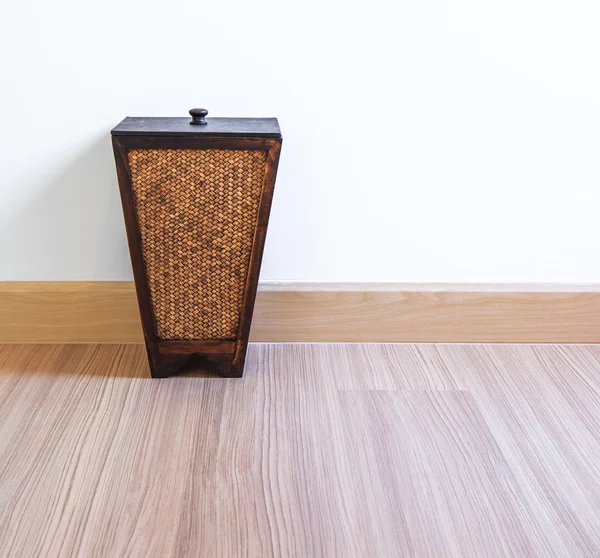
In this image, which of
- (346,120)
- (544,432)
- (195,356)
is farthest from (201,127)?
(544,432)

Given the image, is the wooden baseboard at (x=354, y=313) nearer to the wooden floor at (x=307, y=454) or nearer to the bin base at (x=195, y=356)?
the wooden floor at (x=307, y=454)

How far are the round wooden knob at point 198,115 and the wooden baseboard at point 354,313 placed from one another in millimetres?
356

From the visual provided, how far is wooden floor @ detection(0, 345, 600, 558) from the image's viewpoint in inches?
33.0

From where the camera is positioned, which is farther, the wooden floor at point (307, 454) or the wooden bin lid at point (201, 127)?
the wooden bin lid at point (201, 127)

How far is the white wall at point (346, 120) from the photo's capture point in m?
1.14

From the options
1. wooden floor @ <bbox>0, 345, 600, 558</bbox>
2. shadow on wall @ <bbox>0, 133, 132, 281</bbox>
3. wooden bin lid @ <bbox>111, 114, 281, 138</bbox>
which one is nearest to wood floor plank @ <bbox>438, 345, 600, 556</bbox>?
wooden floor @ <bbox>0, 345, 600, 558</bbox>

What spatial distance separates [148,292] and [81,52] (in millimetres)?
427

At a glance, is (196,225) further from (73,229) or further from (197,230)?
(73,229)

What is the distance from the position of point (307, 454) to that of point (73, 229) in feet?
2.03

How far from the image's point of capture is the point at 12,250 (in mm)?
1256

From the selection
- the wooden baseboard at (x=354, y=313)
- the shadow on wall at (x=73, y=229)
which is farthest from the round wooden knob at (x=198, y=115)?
the wooden baseboard at (x=354, y=313)

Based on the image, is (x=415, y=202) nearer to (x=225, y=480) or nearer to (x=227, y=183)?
(x=227, y=183)

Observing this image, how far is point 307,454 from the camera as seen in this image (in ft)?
3.26

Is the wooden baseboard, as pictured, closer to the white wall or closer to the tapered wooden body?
the white wall
